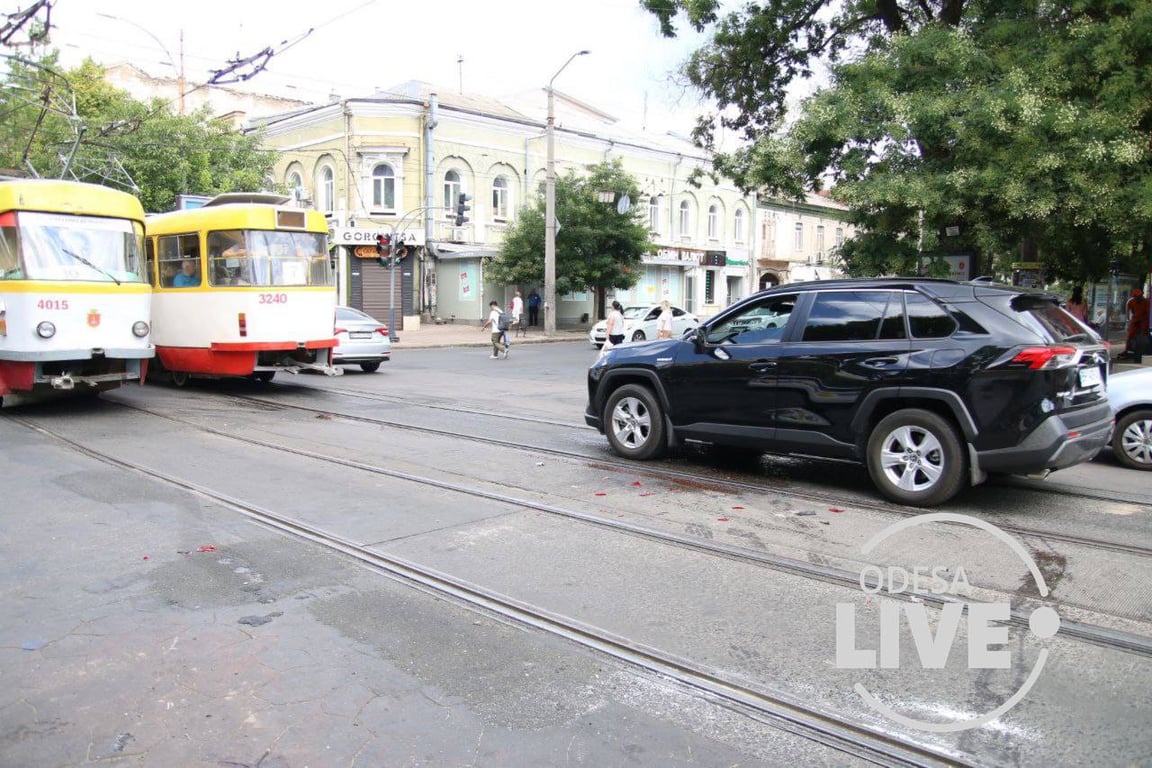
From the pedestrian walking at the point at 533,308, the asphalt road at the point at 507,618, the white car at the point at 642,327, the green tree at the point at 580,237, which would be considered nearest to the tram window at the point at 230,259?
the asphalt road at the point at 507,618

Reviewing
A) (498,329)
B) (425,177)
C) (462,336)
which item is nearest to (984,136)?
(498,329)

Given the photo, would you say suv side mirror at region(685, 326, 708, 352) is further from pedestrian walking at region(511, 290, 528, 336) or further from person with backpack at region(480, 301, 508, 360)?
pedestrian walking at region(511, 290, 528, 336)

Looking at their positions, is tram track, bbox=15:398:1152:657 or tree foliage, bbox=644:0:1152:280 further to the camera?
tree foliage, bbox=644:0:1152:280

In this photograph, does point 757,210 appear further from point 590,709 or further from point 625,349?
point 590,709

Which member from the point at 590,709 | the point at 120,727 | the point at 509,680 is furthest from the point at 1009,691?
the point at 120,727

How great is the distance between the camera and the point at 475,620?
4.68m

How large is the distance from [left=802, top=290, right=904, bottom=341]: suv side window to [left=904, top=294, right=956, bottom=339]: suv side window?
9 cm

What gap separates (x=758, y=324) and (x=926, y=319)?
5.10 feet

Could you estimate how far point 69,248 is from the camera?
1172cm

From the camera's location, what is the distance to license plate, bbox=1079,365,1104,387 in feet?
22.4

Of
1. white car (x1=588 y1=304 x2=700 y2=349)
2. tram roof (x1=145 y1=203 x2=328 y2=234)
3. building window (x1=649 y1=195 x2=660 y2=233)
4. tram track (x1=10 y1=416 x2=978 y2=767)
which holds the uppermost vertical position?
building window (x1=649 y1=195 x2=660 y2=233)

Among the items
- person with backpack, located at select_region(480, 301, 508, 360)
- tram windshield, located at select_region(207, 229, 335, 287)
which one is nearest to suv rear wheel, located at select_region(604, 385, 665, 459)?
tram windshield, located at select_region(207, 229, 335, 287)

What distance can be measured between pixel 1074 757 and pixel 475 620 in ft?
9.26

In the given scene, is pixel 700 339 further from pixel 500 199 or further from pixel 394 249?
pixel 500 199
